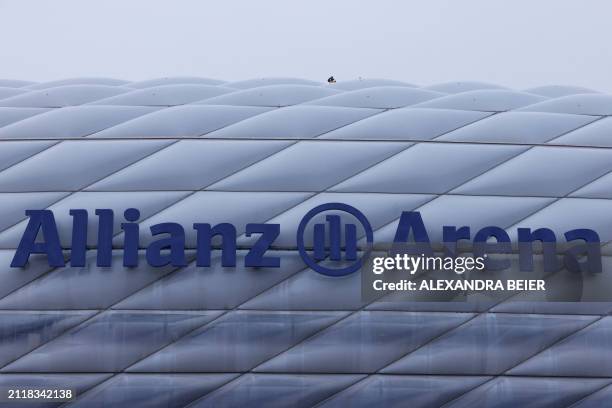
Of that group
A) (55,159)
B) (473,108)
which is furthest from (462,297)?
(55,159)

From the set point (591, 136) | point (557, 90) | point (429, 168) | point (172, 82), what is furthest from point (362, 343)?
point (557, 90)

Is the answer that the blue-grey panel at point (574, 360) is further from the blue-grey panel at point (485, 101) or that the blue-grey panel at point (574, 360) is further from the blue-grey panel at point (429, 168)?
the blue-grey panel at point (485, 101)

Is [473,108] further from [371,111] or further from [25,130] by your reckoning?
[25,130]

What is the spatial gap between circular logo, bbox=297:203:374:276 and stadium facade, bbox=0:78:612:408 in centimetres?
13

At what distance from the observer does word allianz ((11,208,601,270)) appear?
38.5 feet

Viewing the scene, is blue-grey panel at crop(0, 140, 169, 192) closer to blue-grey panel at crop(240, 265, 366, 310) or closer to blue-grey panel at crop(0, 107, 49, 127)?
blue-grey panel at crop(0, 107, 49, 127)

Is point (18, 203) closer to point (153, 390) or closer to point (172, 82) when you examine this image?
point (153, 390)

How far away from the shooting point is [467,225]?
12.0 meters

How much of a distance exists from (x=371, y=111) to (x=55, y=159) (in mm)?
5819

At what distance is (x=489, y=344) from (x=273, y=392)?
3.61 meters

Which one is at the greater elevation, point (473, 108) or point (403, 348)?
point (473, 108)

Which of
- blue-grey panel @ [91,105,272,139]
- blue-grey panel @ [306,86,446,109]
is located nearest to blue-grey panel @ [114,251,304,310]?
blue-grey panel @ [91,105,272,139]

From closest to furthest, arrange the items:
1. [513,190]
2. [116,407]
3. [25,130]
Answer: [116,407]
[513,190]
[25,130]

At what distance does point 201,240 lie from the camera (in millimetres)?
11742
